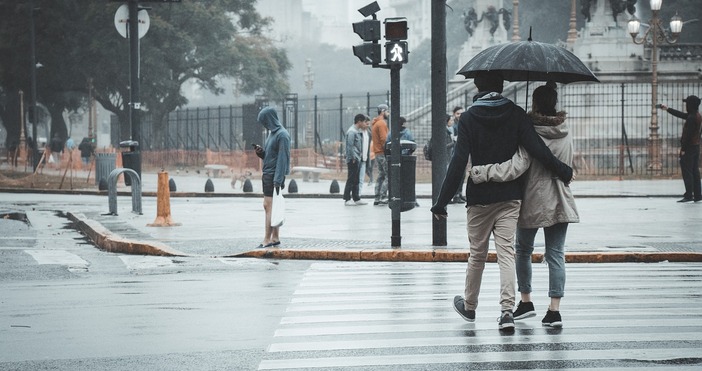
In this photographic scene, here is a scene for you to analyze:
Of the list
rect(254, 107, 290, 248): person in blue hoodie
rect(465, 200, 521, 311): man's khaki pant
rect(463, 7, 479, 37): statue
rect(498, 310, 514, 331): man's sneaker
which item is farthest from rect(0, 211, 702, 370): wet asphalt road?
rect(463, 7, 479, 37): statue

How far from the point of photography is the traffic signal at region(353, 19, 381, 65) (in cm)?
1502

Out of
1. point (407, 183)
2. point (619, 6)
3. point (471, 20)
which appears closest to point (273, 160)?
point (407, 183)

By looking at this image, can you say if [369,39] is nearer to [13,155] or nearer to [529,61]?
[529,61]

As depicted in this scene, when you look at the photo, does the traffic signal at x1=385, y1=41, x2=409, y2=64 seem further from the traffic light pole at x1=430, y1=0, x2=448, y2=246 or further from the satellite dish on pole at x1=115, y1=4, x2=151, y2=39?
the satellite dish on pole at x1=115, y1=4, x2=151, y2=39

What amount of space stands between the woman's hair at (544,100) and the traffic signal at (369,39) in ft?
19.5

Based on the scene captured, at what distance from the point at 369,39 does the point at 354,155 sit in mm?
9460

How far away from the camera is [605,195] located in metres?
27.1

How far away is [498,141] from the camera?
9008 mm

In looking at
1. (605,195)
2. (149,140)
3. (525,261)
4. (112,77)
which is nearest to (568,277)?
(525,261)

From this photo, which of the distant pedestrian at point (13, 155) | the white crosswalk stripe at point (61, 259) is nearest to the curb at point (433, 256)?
the white crosswalk stripe at point (61, 259)

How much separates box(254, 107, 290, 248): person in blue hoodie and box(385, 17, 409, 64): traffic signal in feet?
5.18

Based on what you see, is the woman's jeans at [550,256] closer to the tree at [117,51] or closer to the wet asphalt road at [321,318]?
the wet asphalt road at [321,318]

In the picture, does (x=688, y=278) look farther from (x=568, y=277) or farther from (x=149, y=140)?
(x=149, y=140)

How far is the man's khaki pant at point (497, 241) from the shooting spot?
8.98 m
